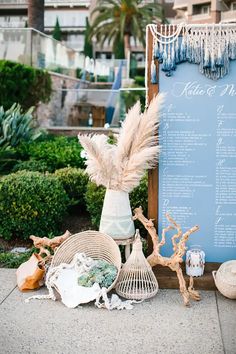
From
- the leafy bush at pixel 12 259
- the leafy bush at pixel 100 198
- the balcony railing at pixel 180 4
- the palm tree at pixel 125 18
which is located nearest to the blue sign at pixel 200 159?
the leafy bush at pixel 100 198

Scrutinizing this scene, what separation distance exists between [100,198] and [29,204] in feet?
2.73

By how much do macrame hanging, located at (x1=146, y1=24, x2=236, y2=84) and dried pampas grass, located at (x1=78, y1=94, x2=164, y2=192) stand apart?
1.19 feet

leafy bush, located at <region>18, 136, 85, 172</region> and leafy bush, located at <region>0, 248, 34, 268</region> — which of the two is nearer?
leafy bush, located at <region>0, 248, 34, 268</region>

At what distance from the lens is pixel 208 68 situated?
15.5 feet

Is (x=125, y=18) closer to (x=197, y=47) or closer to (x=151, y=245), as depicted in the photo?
(x=197, y=47)

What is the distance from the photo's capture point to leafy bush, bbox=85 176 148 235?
19.4ft

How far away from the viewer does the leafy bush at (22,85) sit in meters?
11.9

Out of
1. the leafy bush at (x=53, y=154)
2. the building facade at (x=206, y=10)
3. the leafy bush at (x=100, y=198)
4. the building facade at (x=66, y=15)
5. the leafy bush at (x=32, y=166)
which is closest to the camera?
the leafy bush at (x=100, y=198)

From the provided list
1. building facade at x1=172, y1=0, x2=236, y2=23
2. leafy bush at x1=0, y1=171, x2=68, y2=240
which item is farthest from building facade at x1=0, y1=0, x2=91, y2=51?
leafy bush at x1=0, y1=171, x2=68, y2=240

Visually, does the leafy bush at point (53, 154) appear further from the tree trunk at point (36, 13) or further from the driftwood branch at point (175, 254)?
the tree trunk at point (36, 13)

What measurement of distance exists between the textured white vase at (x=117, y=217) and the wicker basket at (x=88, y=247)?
0.09 m

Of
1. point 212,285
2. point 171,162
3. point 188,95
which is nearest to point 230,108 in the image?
point 188,95

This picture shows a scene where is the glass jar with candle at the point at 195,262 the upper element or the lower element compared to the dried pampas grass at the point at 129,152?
lower

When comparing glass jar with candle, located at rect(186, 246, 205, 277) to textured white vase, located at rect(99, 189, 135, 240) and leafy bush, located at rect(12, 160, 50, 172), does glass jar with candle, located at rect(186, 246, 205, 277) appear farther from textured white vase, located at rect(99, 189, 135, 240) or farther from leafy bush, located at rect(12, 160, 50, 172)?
leafy bush, located at rect(12, 160, 50, 172)
